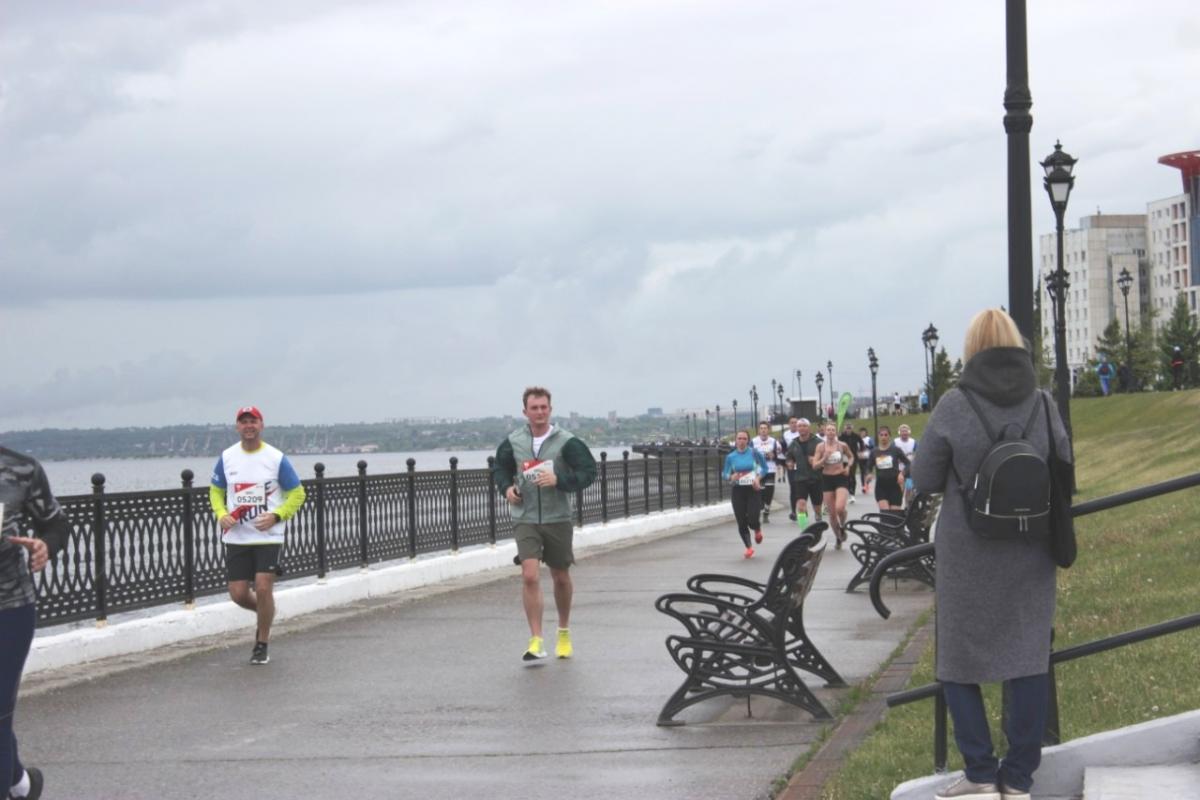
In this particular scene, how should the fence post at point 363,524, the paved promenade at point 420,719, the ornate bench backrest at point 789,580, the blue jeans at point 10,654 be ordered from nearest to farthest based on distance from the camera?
1. the blue jeans at point 10,654
2. the paved promenade at point 420,719
3. the ornate bench backrest at point 789,580
4. the fence post at point 363,524

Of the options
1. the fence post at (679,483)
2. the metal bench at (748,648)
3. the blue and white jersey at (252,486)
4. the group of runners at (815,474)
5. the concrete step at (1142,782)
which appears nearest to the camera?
the concrete step at (1142,782)

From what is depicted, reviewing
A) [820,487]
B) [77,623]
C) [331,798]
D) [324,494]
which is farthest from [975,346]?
[820,487]

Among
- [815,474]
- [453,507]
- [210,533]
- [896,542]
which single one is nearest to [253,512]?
Answer: [210,533]

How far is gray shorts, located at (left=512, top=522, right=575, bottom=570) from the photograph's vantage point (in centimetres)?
1220

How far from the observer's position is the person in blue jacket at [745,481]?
23328 millimetres

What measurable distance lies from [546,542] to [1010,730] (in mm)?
6549

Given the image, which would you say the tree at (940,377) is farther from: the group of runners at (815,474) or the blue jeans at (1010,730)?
the blue jeans at (1010,730)

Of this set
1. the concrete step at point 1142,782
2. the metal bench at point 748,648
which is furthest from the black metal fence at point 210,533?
the concrete step at point 1142,782

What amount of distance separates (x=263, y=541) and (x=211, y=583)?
2.44 m

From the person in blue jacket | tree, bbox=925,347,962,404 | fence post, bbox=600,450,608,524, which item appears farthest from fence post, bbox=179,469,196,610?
tree, bbox=925,347,962,404

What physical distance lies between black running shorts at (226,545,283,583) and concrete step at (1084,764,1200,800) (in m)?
7.58

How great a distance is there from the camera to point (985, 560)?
232 inches

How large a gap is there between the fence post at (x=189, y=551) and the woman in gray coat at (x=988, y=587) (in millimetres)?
9360

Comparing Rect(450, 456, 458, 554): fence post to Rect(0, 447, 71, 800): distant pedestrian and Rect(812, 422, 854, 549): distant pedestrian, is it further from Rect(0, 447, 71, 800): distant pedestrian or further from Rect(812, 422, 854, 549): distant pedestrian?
Rect(0, 447, 71, 800): distant pedestrian
